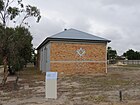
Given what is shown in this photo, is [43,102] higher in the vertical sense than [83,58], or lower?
lower

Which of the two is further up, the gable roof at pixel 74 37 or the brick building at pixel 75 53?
the gable roof at pixel 74 37

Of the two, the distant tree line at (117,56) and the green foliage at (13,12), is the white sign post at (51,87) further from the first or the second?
the distant tree line at (117,56)

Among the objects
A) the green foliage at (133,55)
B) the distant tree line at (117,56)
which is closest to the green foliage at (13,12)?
the distant tree line at (117,56)

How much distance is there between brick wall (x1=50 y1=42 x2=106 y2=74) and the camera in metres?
23.5

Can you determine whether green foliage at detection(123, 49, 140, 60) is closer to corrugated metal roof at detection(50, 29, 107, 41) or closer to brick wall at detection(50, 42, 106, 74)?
brick wall at detection(50, 42, 106, 74)

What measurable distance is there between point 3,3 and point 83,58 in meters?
12.5

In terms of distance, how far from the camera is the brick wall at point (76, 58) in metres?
23.5

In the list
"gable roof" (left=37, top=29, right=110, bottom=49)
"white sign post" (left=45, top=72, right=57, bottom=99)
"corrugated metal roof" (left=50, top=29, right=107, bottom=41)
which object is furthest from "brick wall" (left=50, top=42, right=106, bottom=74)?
"white sign post" (left=45, top=72, right=57, bottom=99)

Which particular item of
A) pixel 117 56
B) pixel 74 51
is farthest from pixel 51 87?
pixel 117 56

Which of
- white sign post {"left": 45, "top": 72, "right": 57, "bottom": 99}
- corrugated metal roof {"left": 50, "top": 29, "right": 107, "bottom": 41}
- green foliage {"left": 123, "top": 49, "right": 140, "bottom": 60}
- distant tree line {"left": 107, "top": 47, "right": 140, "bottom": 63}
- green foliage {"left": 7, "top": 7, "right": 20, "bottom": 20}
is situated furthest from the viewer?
green foliage {"left": 123, "top": 49, "right": 140, "bottom": 60}

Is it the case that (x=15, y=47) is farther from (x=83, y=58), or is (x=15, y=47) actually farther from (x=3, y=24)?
→ (x=83, y=58)

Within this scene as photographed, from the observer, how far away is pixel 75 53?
953 inches

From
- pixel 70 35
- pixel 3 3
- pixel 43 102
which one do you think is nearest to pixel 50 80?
pixel 43 102

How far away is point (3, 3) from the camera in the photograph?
46.2ft
